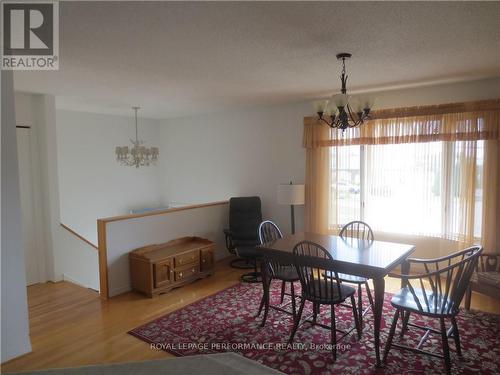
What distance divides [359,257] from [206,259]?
2.42 m

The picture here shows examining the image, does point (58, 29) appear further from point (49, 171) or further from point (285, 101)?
point (285, 101)

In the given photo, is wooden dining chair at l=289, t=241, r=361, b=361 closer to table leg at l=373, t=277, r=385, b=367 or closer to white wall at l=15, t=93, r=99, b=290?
table leg at l=373, t=277, r=385, b=367

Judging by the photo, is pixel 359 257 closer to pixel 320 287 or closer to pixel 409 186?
pixel 320 287

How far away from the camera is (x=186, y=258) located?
4277mm

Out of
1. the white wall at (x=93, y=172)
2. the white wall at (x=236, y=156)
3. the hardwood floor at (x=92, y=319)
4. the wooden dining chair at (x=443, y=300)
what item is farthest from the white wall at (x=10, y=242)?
the white wall at (x=236, y=156)

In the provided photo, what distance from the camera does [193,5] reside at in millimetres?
1933

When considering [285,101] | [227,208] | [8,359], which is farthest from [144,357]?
[285,101]

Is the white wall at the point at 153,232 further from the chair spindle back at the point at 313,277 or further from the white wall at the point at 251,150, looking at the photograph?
the chair spindle back at the point at 313,277

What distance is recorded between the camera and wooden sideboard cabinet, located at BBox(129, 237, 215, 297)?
3.91 meters

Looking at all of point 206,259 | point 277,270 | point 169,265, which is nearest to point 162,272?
point 169,265

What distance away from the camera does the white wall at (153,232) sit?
12.9ft

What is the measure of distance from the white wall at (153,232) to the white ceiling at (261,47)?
170cm

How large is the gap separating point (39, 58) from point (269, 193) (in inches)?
143

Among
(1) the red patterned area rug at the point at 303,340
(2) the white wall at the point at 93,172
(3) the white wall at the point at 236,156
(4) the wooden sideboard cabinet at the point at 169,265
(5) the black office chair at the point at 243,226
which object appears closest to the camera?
(1) the red patterned area rug at the point at 303,340
